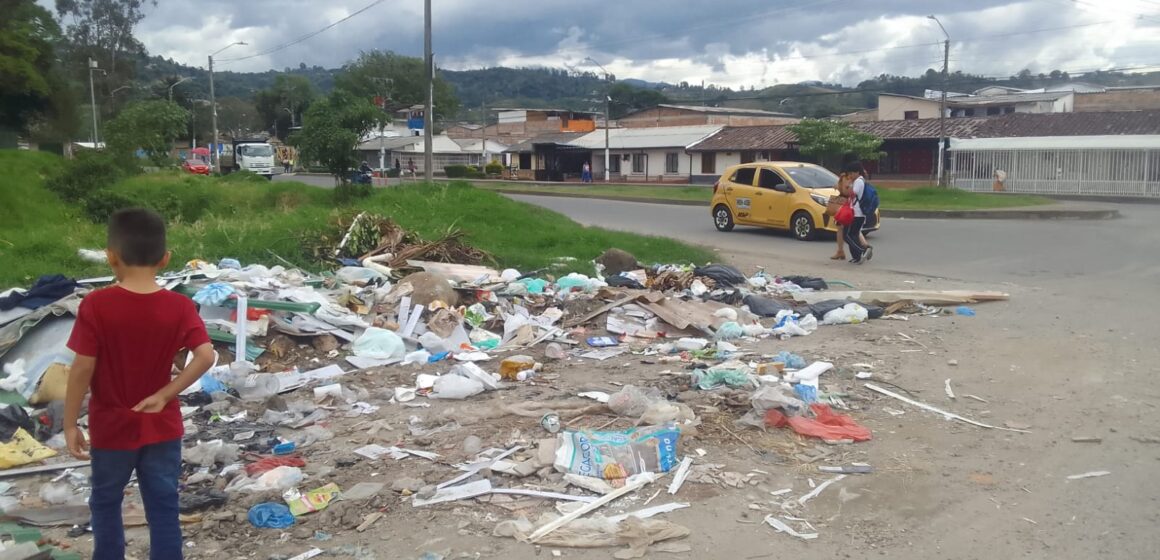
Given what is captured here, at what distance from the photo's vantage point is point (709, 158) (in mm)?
53844

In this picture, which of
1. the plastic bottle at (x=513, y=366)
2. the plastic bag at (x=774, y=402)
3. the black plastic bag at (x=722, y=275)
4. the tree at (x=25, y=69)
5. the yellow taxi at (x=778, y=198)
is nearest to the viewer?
the plastic bag at (x=774, y=402)

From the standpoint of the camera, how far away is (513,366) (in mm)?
7570

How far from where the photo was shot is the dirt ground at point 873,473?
4.25 meters

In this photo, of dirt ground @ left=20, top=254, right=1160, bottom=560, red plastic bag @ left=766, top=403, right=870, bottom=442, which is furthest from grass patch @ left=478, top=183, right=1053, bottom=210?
red plastic bag @ left=766, top=403, right=870, bottom=442

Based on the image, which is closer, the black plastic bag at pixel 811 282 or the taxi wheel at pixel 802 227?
the black plastic bag at pixel 811 282

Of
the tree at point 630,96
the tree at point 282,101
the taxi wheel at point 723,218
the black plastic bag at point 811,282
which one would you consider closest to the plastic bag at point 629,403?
the black plastic bag at point 811,282

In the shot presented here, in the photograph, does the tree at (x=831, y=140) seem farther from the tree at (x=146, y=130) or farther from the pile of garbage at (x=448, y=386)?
the pile of garbage at (x=448, y=386)

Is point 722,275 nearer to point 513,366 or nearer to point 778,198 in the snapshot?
point 513,366

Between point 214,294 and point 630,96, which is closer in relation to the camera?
point 214,294

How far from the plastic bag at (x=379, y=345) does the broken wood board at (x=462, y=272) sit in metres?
2.34

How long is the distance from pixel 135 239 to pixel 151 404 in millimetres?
651

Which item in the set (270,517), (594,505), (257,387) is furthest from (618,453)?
(257,387)

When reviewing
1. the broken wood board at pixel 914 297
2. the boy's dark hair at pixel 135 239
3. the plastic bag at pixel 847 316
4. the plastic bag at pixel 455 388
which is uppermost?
the boy's dark hair at pixel 135 239

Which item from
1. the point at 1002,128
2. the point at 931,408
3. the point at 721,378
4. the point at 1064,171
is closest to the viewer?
the point at 931,408
